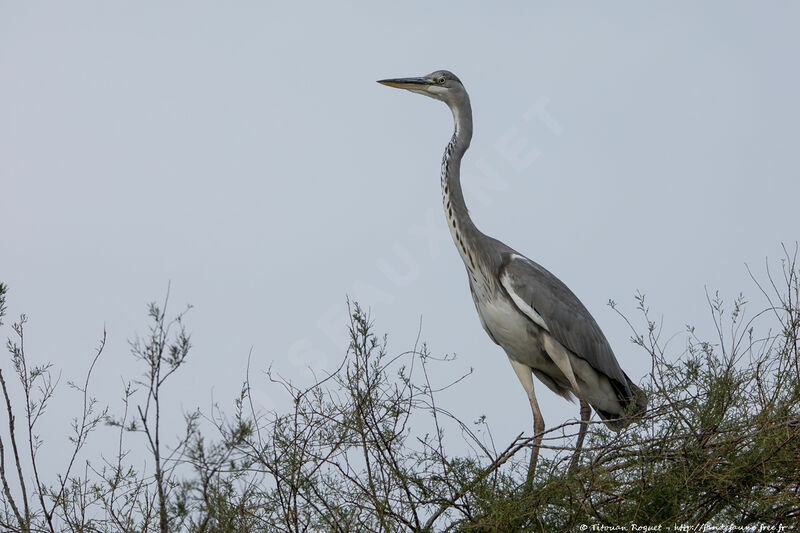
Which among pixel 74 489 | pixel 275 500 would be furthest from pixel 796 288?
pixel 74 489

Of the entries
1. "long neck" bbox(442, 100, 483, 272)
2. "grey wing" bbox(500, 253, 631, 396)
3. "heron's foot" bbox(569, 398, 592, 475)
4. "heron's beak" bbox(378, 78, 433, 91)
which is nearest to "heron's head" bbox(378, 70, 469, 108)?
"heron's beak" bbox(378, 78, 433, 91)

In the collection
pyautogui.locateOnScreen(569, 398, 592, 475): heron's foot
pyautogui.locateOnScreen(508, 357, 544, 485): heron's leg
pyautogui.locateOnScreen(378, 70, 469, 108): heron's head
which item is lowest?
pyautogui.locateOnScreen(569, 398, 592, 475): heron's foot

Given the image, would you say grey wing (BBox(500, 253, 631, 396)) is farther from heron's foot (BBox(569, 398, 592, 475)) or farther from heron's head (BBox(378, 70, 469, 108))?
heron's head (BBox(378, 70, 469, 108))

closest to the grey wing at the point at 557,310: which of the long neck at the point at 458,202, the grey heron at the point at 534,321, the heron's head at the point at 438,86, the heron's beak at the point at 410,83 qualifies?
the grey heron at the point at 534,321

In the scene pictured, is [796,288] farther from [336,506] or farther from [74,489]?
[74,489]

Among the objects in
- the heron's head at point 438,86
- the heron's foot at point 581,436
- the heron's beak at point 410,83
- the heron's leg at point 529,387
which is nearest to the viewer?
the heron's foot at point 581,436

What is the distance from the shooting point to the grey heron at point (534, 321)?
15.7 ft

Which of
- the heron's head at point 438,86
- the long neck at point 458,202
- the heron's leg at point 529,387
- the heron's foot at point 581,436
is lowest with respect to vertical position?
the heron's foot at point 581,436

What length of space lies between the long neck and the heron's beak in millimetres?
384

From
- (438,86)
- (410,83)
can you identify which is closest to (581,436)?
(438,86)

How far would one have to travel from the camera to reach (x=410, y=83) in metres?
5.63

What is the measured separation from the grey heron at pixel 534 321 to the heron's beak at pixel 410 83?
39cm

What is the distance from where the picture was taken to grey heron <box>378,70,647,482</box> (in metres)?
4.78

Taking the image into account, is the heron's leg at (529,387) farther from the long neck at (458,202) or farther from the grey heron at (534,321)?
the long neck at (458,202)
